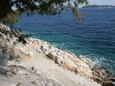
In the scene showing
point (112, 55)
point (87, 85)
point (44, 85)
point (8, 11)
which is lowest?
point (112, 55)

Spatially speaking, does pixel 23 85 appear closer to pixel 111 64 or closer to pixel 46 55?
pixel 46 55

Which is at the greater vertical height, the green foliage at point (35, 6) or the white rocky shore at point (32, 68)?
the green foliage at point (35, 6)

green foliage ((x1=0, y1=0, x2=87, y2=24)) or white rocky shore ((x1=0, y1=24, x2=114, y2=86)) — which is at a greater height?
green foliage ((x1=0, y1=0, x2=87, y2=24))

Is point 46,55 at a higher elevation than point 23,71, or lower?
lower

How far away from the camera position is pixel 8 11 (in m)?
16.5

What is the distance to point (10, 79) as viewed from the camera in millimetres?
12906

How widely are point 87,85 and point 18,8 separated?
21.2ft

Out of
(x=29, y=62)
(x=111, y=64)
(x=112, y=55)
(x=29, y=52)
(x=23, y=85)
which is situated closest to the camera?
(x=23, y=85)

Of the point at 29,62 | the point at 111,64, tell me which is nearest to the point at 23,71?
the point at 29,62

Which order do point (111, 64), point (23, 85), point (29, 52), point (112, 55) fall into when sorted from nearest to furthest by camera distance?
point (23, 85), point (29, 52), point (111, 64), point (112, 55)

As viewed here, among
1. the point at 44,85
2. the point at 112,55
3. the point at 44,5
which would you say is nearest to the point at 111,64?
the point at 112,55

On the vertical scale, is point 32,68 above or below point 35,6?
below

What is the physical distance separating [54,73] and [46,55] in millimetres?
5193

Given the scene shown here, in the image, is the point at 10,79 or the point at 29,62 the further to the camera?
the point at 29,62
